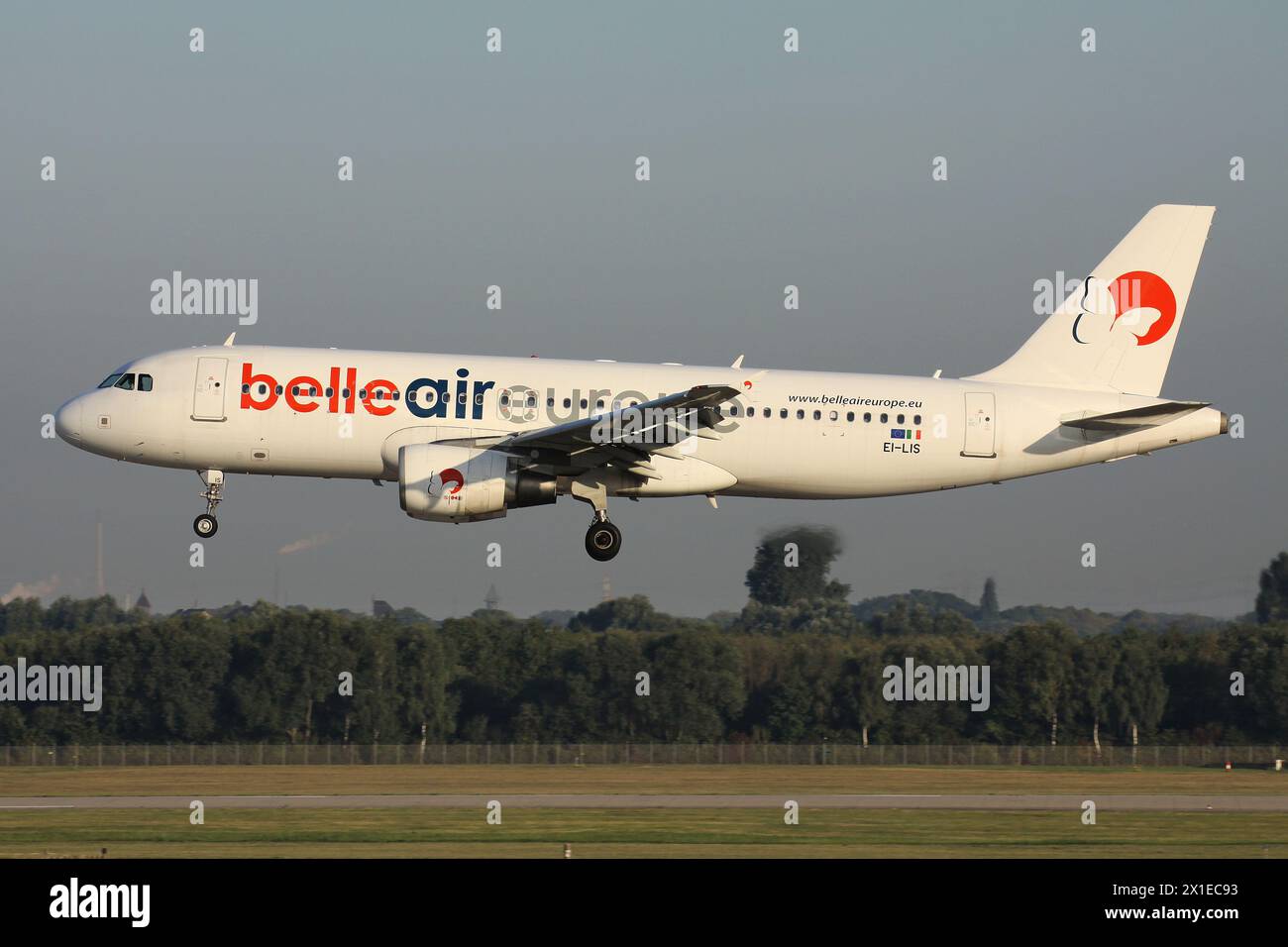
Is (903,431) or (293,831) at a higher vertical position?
(903,431)

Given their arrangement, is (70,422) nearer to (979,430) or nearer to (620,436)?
(620,436)

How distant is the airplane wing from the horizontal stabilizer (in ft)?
31.2

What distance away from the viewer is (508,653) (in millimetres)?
87688

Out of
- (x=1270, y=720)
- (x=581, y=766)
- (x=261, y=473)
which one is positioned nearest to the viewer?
(x=261, y=473)

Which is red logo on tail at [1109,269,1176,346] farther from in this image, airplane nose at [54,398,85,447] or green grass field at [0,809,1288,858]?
airplane nose at [54,398,85,447]

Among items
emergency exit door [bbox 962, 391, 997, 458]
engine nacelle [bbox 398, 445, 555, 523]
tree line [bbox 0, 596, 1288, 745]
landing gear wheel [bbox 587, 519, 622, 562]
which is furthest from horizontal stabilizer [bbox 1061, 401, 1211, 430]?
tree line [bbox 0, 596, 1288, 745]

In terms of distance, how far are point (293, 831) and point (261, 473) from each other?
29.1 feet

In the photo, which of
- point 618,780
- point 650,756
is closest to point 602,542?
point 618,780

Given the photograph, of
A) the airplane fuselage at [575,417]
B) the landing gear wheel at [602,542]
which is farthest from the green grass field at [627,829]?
the airplane fuselage at [575,417]

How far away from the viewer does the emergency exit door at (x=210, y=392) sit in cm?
3797

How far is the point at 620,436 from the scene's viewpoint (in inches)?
1439

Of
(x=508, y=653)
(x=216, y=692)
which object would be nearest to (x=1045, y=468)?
(x=508, y=653)

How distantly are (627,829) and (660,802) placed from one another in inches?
272
